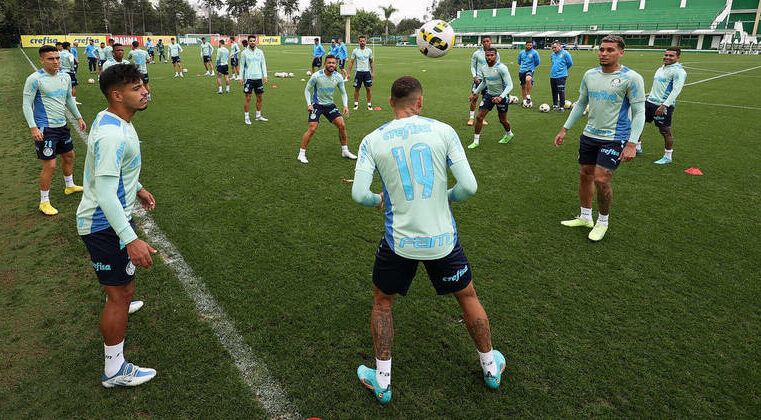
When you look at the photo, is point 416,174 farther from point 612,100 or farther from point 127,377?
point 612,100

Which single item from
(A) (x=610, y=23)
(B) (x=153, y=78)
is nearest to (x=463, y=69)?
Answer: (B) (x=153, y=78)

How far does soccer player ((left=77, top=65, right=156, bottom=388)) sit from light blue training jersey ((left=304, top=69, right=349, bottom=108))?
5970mm

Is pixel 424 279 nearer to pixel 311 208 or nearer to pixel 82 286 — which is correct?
pixel 311 208

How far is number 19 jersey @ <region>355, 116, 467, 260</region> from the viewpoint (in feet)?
8.71

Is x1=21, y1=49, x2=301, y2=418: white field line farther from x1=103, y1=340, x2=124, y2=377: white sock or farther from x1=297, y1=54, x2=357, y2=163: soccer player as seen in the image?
Result: x1=297, y1=54, x2=357, y2=163: soccer player

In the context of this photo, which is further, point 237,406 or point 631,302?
point 631,302

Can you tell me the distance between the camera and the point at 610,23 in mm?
65000

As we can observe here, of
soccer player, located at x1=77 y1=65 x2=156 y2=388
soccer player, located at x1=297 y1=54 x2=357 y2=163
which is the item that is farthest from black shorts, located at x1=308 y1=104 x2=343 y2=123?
soccer player, located at x1=77 y1=65 x2=156 y2=388

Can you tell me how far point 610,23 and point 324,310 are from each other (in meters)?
76.4

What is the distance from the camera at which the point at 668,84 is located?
8938mm

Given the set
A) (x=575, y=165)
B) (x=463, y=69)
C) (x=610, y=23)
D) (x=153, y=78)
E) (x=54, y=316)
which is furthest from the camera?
(x=610, y=23)

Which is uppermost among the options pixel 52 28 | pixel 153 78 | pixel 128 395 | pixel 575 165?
pixel 52 28

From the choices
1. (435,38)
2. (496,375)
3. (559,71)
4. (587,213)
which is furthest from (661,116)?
(496,375)

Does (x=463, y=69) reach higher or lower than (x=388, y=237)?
higher
